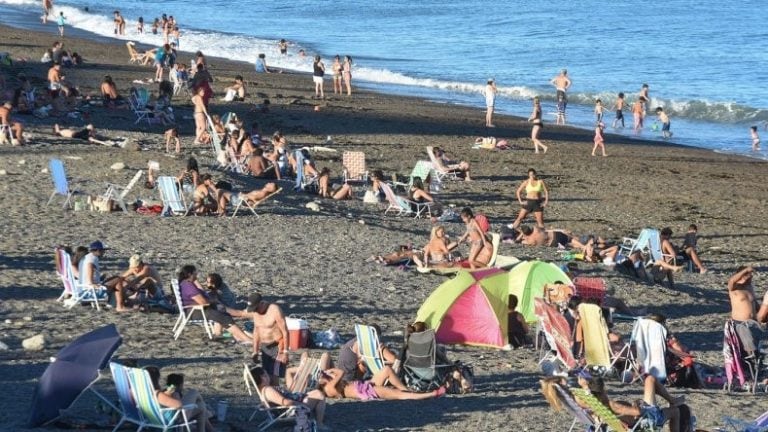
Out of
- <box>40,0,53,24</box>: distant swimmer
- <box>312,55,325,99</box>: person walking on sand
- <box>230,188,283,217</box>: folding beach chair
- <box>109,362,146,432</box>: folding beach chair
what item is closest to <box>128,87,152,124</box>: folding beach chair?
<box>230,188,283,217</box>: folding beach chair

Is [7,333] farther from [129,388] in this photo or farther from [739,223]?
[739,223]

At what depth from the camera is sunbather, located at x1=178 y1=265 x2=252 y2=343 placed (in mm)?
12164

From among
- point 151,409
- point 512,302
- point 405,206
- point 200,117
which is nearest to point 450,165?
point 405,206

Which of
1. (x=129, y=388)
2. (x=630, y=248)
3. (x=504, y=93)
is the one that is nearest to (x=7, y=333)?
(x=129, y=388)

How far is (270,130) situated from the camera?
1043 inches

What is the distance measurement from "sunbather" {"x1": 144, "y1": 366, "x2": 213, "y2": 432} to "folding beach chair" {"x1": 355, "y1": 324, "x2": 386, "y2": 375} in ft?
7.20

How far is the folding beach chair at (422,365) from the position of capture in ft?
35.9

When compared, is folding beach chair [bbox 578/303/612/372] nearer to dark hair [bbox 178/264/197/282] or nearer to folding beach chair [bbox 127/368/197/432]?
dark hair [bbox 178/264/197/282]

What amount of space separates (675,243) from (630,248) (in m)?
1.97

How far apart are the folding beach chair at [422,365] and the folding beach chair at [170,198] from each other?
7226 millimetres

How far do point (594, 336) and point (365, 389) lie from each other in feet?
7.92

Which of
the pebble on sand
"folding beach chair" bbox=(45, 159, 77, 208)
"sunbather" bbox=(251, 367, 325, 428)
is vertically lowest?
the pebble on sand

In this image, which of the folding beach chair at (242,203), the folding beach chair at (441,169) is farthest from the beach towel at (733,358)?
the folding beach chair at (441,169)

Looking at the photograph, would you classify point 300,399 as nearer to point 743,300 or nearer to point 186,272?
point 186,272
